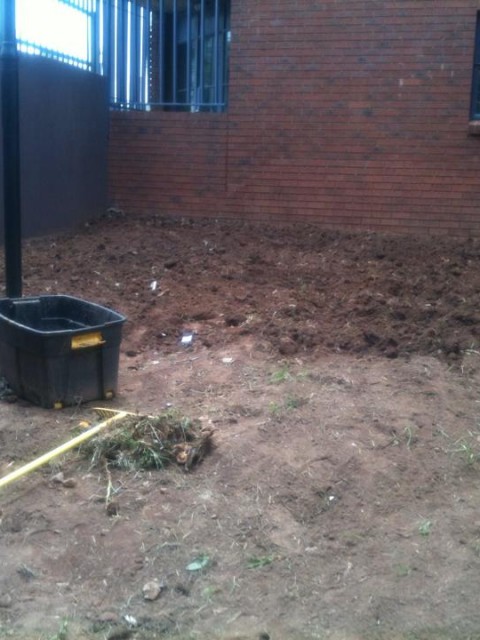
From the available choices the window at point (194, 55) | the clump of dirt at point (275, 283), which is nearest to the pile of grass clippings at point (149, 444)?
the clump of dirt at point (275, 283)

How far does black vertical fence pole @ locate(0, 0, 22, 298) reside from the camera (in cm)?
570

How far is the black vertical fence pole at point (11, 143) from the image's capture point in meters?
5.70

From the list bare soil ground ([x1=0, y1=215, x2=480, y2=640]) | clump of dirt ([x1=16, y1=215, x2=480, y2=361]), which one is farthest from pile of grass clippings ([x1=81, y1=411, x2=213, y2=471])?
clump of dirt ([x1=16, y1=215, x2=480, y2=361])

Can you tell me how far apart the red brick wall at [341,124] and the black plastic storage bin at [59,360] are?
5885 mm

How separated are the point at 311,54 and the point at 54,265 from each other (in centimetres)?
453

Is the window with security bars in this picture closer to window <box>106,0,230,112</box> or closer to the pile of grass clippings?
window <box>106,0,230,112</box>

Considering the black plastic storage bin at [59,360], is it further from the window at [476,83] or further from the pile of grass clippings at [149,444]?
the window at [476,83]

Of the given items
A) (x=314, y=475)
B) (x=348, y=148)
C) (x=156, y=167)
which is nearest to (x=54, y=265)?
(x=156, y=167)

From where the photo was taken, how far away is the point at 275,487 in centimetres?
460

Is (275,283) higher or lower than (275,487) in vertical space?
higher

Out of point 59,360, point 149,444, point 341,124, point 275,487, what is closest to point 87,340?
point 59,360

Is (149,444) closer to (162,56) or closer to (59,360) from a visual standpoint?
(59,360)

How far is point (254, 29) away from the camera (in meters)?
11.2

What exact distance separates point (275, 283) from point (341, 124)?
11.8ft
